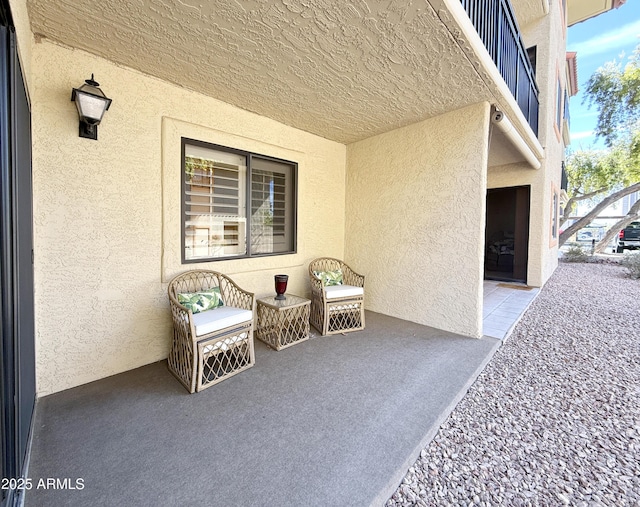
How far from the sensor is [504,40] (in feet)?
11.5

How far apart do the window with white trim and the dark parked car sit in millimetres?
19226

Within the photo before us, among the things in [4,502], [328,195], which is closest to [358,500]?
[4,502]

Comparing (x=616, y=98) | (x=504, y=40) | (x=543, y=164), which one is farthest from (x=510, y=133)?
(x=616, y=98)

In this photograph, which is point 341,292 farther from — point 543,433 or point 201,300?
point 543,433

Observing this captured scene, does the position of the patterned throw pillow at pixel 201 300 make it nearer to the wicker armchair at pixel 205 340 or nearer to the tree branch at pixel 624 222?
the wicker armchair at pixel 205 340

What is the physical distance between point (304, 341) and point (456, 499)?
2200 millimetres

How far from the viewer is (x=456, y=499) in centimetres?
150

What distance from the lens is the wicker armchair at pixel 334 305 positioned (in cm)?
366

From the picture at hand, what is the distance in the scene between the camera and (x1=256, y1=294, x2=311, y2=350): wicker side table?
3277 millimetres

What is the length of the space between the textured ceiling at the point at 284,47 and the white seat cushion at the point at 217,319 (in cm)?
231

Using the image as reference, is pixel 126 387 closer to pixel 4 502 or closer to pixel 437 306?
pixel 4 502

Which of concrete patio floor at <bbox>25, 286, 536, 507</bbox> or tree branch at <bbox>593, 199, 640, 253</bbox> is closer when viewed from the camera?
concrete patio floor at <bbox>25, 286, 536, 507</bbox>

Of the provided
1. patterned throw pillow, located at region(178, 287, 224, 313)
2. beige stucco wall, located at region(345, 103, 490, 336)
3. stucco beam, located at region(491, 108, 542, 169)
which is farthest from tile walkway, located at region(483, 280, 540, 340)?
patterned throw pillow, located at region(178, 287, 224, 313)

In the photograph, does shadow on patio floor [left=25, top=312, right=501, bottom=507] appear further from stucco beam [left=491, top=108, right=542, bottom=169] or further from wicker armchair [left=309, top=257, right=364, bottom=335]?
stucco beam [left=491, top=108, right=542, bottom=169]
